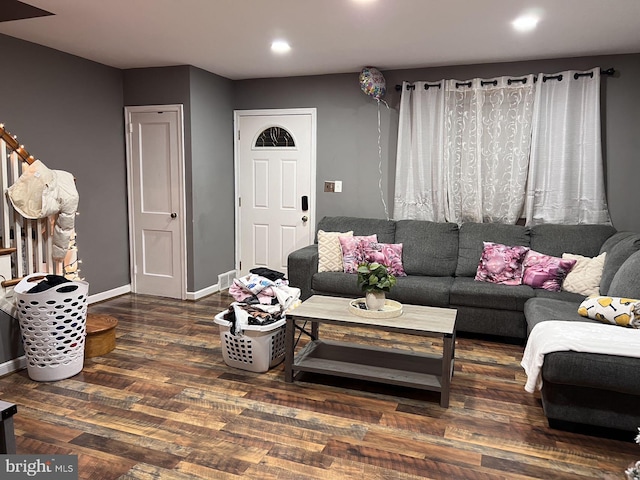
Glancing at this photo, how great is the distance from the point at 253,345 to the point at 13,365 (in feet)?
5.36

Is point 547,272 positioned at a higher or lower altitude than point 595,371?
higher

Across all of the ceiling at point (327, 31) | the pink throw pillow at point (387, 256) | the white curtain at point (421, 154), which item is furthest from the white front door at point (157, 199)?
the white curtain at point (421, 154)

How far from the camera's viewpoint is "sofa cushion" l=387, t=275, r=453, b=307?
13.9ft

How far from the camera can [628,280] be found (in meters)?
3.25

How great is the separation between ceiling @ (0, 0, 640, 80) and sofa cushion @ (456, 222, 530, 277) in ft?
5.10

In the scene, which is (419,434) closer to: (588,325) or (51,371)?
(588,325)

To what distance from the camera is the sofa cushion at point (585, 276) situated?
3.93 m

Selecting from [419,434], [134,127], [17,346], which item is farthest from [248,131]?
[419,434]

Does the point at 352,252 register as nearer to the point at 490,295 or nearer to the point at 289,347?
the point at 490,295

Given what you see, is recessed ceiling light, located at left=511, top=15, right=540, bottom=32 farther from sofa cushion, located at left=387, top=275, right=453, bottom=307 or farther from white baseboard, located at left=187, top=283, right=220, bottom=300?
white baseboard, located at left=187, top=283, right=220, bottom=300

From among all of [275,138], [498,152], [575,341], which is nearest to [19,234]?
[275,138]

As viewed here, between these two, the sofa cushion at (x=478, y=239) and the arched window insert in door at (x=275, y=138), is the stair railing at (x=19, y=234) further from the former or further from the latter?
the sofa cushion at (x=478, y=239)

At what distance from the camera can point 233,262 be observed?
19.6 ft

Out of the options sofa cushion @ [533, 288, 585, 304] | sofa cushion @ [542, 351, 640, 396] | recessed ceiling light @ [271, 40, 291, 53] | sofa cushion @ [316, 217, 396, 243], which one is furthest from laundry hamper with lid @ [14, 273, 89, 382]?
sofa cushion @ [533, 288, 585, 304]
